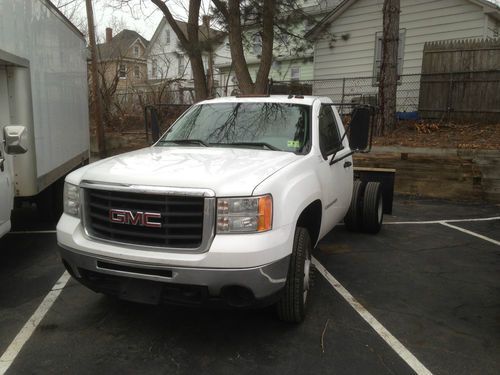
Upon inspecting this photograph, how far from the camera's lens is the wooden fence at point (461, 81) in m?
13.4

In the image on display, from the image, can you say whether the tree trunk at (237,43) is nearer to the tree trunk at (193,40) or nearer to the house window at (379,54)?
the tree trunk at (193,40)

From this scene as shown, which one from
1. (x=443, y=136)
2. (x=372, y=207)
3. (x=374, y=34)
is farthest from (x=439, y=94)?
(x=372, y=207)

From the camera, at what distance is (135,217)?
3.30 metres

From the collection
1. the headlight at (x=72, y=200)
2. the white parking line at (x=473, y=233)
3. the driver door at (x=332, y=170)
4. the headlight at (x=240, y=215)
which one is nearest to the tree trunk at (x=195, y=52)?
the white parking line at (x=473, y=233)

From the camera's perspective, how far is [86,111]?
9484 millimetres

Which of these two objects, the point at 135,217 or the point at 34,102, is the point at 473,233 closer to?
the point at 135,217

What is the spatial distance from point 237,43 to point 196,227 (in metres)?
11.4

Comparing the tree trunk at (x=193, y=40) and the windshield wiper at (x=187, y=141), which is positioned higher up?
the tree trunk at (x=193, y=40)

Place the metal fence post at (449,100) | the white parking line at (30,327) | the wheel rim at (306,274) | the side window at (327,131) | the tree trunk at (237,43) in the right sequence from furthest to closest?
1. the metal fence post at (449,100)
2. the tree trunk at (237,43)
3. the side window at (327,131)
4. the wheel rim at (306,274)
5. the white parking line at (30,327)

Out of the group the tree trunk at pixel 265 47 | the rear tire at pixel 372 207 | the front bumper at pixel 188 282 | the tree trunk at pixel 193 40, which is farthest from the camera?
the tree trunk at pixel 193 40

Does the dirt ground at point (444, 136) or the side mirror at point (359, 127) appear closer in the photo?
the side mirror at point (359, 127)

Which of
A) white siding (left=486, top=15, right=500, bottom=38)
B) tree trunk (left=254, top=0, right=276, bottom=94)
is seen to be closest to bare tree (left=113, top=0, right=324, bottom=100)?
tree trunk (left=254, top=0, right=276, bottom=94)

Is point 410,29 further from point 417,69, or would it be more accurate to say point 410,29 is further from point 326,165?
point 326,165

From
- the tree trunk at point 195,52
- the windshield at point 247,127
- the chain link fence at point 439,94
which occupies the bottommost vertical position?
the windshield at point 247,127
